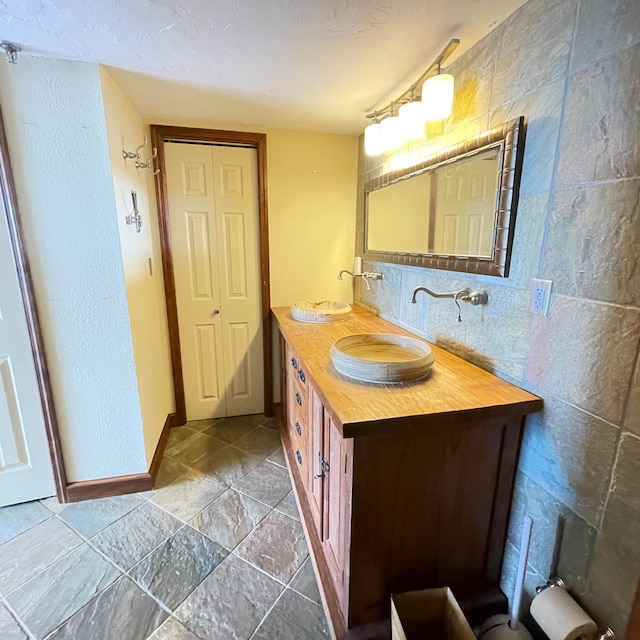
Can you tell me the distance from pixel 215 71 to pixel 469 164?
1140 mm

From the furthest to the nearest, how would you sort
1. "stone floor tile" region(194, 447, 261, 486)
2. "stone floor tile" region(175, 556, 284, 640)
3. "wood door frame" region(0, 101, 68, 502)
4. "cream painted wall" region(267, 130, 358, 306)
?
1. "cream painted wall" region(267, 130, 358, 306)
2. "stone floor tile" region(194, 447, 261, 486)
3. "wood door frame" region(0, 101, 68, 502)
4. "stone floor tile" region(175, 556, 284, 640)

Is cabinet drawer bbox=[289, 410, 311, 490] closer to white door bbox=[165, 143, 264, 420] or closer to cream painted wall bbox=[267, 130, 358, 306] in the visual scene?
white door bbox=[165, 143, 264, 420]

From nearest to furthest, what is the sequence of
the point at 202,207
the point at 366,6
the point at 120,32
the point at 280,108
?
the point at 366,6, the point at 120,32, the point at 280,108, the point at 202,207

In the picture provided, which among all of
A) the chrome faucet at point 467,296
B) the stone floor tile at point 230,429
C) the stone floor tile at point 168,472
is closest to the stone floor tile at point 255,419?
the stone floor tile at point 230,429

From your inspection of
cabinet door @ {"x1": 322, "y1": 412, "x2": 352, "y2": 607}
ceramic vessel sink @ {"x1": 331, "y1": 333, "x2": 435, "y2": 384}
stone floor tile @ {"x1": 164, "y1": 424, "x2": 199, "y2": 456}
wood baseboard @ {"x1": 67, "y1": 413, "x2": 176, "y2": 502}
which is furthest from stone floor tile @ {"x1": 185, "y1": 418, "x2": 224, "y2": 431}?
ceramic vessel sink @ {"x1": 331, "y1": 333, "x2": 435, "y2": 384}

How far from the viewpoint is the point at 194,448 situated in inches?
91.4

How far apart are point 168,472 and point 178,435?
42 centimetres

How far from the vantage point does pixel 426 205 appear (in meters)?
1.65

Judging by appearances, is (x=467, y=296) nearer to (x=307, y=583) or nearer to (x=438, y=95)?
(x=438, y=95)

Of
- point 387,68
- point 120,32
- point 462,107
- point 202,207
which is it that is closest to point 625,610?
point 462,107

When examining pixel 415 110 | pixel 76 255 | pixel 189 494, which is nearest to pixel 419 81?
pixel 415 110

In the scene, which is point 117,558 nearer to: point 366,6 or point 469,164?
point 469,164

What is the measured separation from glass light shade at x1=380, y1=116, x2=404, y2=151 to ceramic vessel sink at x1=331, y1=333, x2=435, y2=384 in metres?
0.96

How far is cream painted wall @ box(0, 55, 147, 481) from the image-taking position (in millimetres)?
1452
